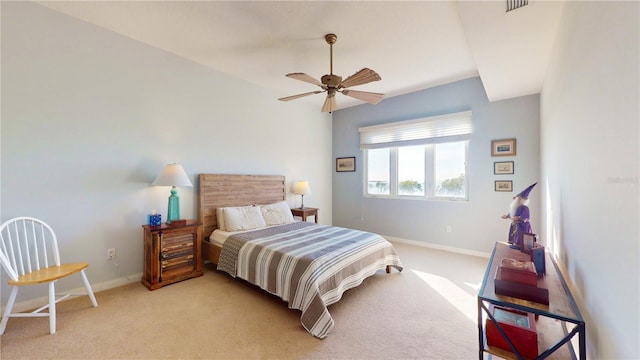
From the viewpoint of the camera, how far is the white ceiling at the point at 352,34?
217 centimetres

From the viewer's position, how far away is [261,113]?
4.28 m

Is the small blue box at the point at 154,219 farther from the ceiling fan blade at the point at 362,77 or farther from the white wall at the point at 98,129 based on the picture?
the ceiling fan blade at the point at 362,77

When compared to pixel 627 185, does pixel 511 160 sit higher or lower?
higher

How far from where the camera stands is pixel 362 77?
2365 millimetres

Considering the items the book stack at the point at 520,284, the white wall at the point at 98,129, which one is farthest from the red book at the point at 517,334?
the white wall at the point at 98,129

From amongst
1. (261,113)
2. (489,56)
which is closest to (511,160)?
(489,56)

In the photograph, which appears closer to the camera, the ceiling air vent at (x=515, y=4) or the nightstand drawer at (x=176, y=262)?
the ceiling air vent at (x=515, y=4)

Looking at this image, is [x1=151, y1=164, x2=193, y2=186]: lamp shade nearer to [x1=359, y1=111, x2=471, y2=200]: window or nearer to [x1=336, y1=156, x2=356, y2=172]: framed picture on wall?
[x1=336, y1=156, x2=356, y2=172]: framed picture on wall

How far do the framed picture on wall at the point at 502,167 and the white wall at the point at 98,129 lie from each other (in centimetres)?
408

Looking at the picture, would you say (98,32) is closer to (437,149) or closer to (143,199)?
(143,199)

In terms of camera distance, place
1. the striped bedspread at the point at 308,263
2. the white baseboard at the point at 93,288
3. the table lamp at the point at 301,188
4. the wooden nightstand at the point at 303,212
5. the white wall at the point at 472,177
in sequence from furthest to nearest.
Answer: the table lamp at the point at 301,188 → the wooden nightstand at the point at 303,212 → the white wall at the point at 472,177 → the white baseboard at the point at 93,288 → the striped bedspread at the point at 308,263

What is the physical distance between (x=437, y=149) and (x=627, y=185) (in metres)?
3.70

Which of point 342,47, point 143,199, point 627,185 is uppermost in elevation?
point 342,47

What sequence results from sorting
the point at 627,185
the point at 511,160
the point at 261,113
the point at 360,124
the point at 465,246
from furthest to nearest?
the point at 360,124
the point at 261,113
the point at 465,246
the point at 511,160
the point at 627,185
